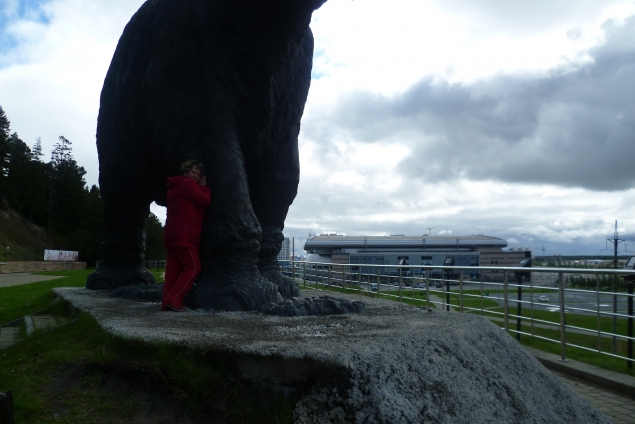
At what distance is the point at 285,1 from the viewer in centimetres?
335

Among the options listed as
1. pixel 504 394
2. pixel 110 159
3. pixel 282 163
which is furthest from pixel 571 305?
pixel 110 159

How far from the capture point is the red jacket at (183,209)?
3.49 meters

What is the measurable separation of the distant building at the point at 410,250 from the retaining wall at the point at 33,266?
1396 cm

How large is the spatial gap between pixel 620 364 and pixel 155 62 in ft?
14.9

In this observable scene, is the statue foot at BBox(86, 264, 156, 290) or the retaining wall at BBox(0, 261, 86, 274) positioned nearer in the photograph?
the statue foot at BBox(86, 264, 156, 290)

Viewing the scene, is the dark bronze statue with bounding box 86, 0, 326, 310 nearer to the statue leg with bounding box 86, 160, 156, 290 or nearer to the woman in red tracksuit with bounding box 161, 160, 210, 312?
the woman in red tracksuit with bounding box 161, 160, 210, 312

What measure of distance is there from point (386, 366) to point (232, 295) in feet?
5.67

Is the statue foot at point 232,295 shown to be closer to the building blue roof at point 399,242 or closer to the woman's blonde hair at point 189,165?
the woman's blonde hair at point 189,165

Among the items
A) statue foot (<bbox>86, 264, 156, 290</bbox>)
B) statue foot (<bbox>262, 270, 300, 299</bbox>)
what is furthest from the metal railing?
statue foot (<bbox>86, 264, 156, 290</bbox>)

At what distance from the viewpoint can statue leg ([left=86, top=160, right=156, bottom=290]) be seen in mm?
5664

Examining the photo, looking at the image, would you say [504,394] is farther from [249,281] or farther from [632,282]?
[632,282]

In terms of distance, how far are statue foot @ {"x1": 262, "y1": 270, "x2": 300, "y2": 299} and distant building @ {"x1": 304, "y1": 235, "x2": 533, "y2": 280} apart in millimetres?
13170

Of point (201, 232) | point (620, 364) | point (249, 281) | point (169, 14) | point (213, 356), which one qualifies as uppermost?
point (169, 14)

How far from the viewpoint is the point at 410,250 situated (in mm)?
30859
